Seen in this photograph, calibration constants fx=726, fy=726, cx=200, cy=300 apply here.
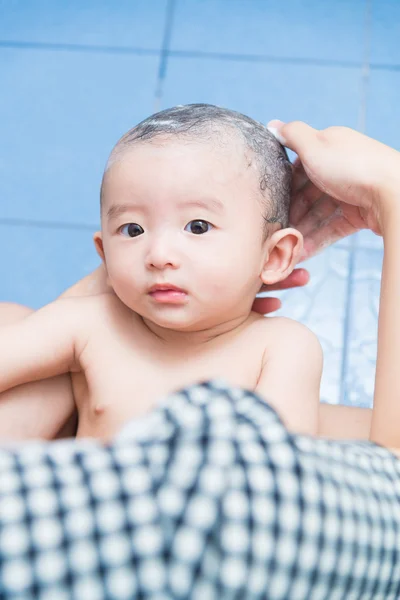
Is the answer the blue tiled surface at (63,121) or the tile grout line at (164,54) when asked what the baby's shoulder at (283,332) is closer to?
the blue tiled surface at (63,121)

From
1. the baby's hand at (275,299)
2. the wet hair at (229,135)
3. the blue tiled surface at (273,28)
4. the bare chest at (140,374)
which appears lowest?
the bare chest at (140,374)

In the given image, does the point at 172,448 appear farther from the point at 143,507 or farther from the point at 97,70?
the point at 97,70

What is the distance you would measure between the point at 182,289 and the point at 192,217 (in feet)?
0.26

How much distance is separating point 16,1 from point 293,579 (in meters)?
2.09

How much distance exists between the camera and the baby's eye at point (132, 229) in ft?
2.64

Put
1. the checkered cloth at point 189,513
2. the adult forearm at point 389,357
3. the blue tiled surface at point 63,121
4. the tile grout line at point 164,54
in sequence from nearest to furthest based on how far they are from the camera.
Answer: the checkered cloth at point 189,513
the adult forearm at point 389,357
the blue tiled surface at point 63,121
the tile grout line at point 164,54

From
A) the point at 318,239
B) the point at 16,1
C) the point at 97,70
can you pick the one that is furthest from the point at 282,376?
the point at 16,1

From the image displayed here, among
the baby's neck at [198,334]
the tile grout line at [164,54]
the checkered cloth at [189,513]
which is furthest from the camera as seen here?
the tile grout line at [164,54]

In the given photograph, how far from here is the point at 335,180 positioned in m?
0.81

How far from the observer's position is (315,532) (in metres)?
0.39

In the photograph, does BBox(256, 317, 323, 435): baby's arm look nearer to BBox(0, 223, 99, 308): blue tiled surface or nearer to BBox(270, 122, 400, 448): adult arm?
BBox(270, 122, 400, 448): adult arm

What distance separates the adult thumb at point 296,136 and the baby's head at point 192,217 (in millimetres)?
36

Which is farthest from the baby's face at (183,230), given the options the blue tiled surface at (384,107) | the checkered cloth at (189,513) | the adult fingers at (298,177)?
the blue tiled surface at (384,107)

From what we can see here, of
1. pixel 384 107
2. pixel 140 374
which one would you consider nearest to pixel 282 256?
pixel 140 374
